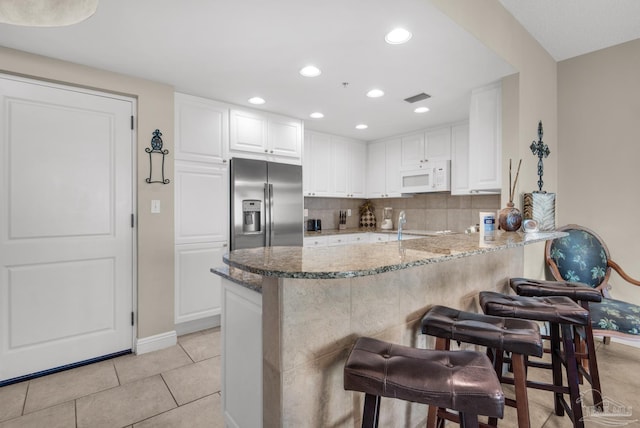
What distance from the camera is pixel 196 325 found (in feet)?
9.91

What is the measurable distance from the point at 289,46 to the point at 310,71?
380 millimetres

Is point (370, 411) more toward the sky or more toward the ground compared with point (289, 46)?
more toward the ground

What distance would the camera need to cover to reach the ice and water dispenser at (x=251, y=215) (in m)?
3.18

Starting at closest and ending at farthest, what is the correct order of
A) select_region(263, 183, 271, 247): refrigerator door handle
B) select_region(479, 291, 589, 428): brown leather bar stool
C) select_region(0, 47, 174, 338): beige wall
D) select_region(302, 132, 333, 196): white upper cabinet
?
1. select_region(479, 291, 589, 428): brown leather bar stool
2. select_region(0, 47, 174, 338): beige wall
3. select_region(263, 183, 271, 247): refrigerator door handle
4. select_region(302, 132, 333, 196): white upper cabinet

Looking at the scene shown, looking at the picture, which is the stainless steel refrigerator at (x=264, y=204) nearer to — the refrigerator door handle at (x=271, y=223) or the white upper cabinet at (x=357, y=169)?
the refrigerator door handle at (x=271, y=223)

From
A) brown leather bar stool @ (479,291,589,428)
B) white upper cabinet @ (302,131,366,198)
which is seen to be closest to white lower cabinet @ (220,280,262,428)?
brown leather bar stool @ (479,291,589,428)

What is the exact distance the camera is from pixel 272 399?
1095 mm

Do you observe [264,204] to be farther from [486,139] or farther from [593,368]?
[593,368]

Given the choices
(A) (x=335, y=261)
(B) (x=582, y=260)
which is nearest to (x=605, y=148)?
(B) (x=582, y=260)

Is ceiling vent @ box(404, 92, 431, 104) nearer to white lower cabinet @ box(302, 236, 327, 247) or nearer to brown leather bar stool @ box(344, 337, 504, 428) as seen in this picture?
white lower cabinet @ box(302, 236, 327, 247)

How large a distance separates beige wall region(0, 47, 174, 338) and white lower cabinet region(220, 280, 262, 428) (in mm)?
1467

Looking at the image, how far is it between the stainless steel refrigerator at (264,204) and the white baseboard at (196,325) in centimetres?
76

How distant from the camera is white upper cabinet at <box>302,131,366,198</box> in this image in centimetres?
421

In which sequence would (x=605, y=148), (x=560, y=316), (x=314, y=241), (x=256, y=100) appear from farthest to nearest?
1. (x=314, y=241)
2. (x=256, y=100)
3. (x=605, y=148)
4. (x=560, y=316)
